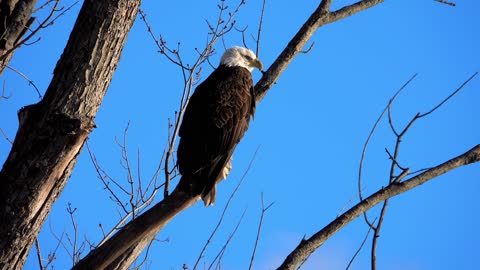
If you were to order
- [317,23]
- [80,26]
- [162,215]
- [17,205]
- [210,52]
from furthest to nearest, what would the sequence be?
[210,52] < [317,23] < [162,215] < [80,26] < [17,205]

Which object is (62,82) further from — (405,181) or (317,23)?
(317,23)

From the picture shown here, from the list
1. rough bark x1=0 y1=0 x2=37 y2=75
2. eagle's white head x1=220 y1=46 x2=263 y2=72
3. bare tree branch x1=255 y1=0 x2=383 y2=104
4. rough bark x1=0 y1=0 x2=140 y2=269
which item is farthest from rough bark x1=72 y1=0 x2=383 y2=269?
rough bark x1=0 y1=0 x2=37 y2=75

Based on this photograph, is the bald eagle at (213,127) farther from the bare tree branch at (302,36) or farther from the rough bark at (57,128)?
the rough bark at (57,128)

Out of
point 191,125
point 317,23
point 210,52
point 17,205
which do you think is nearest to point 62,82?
point 17,205

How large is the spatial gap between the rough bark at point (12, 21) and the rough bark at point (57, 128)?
942mm

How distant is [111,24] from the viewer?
2.96 m

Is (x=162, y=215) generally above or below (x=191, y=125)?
below

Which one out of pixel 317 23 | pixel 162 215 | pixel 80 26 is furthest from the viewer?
pixel 317 23

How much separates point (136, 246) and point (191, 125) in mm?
1279

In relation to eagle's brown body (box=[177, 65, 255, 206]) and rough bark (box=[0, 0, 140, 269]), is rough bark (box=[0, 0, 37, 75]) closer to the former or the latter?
rough bark (box=[0, 0, 140, 269])

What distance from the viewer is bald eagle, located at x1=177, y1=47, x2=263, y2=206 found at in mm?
4121

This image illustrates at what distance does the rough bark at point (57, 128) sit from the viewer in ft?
9.18

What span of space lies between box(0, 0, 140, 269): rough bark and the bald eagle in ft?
3.73

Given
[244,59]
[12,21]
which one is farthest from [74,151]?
[244,59]
